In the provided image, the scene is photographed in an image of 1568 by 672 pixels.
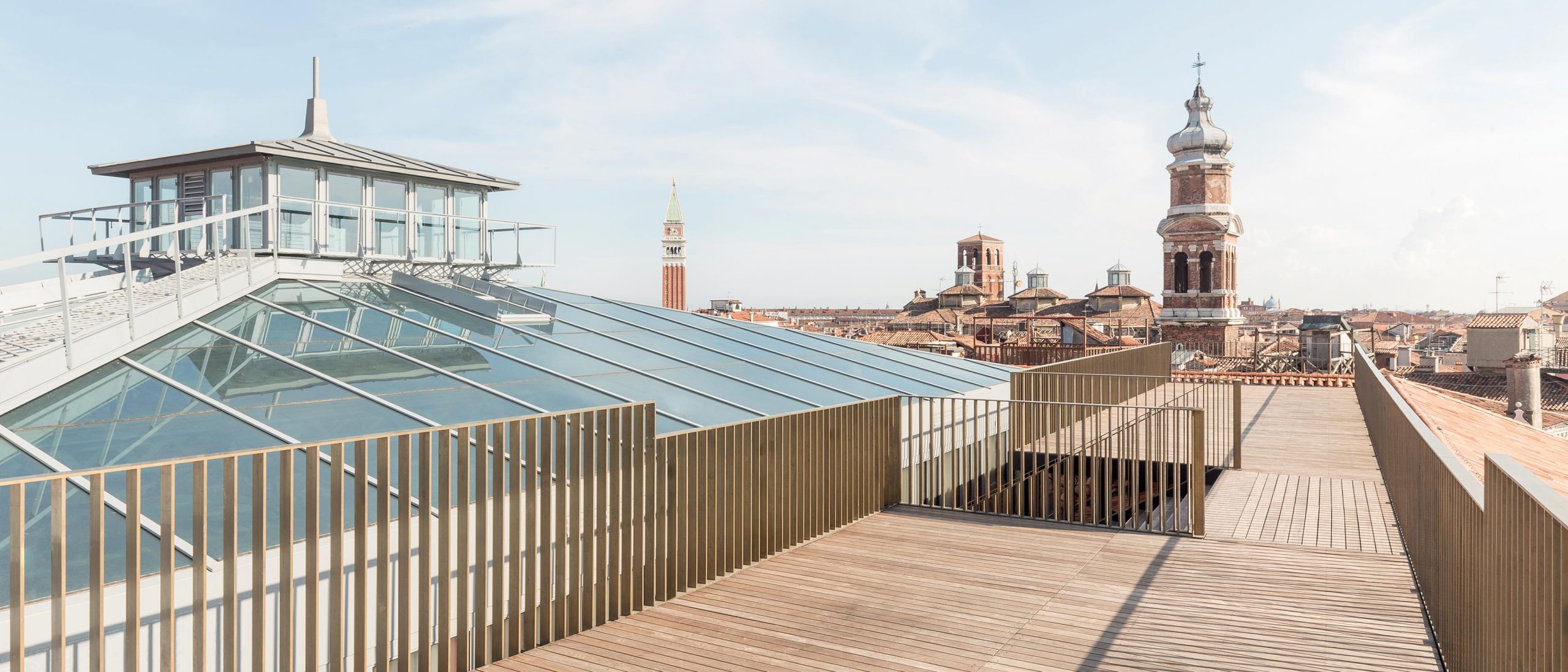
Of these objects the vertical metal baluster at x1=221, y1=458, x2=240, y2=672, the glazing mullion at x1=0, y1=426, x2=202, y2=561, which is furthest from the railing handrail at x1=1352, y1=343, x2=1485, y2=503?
the glazing mullion at x1=0, y1=426, x2=202, y2=561

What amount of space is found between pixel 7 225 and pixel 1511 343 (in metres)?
56.2

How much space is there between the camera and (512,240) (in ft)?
52.5

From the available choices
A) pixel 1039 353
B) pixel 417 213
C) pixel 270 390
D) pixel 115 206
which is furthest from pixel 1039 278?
pixel 270 390

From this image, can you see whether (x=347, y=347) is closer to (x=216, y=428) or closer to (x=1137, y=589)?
(x=216, y=428)

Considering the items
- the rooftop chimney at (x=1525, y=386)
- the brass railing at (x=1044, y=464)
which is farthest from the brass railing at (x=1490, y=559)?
the rooftop chimney at (x=1525, y=386)

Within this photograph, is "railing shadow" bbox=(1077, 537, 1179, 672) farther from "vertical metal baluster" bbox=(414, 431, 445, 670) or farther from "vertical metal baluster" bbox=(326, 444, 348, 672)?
"vertical metal baluster" bbox=(326, 444, 348, 672)

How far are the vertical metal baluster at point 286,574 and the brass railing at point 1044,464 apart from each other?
5.59m

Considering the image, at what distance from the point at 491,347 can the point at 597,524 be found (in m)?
4.27

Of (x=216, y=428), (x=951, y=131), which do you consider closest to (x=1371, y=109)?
(x=951, y=131)

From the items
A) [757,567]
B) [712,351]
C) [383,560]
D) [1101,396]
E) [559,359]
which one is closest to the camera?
[383,560]

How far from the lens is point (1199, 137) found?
57812 mm

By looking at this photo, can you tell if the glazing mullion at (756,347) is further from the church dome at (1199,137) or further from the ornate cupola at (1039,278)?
the ornate cupola at (1039,278)

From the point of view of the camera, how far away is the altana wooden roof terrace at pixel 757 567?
11.8 feet

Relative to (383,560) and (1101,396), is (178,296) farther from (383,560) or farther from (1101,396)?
(1101,396)
